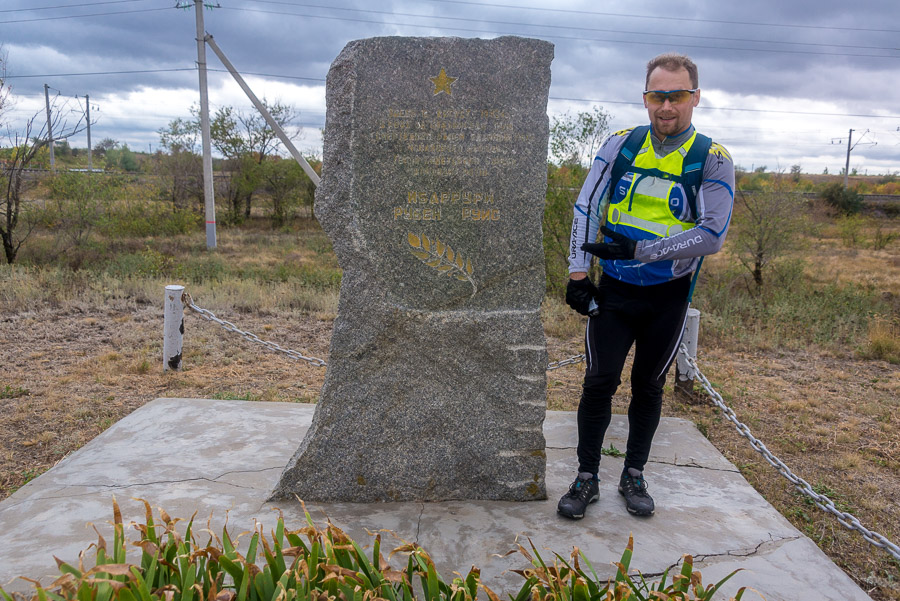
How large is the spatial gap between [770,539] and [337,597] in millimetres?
1982

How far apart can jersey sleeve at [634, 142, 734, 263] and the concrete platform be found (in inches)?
48.8

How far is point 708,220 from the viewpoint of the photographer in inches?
107

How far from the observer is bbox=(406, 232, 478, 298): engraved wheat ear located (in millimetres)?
3066

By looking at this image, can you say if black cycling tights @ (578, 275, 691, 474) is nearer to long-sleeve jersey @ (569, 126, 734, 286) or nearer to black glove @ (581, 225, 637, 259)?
long-sleeve jersey @ (569, 126, 734, 286)

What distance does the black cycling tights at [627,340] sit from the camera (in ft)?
9.57

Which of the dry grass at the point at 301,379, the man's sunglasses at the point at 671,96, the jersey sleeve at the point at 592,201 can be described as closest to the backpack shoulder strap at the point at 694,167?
the man's sunglasses at the point at 671,96

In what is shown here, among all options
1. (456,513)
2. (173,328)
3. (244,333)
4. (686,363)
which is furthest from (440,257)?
(173,328)

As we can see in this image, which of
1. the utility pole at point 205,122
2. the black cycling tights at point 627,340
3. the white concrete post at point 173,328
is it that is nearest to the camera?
the black cycling tights at point 627,340

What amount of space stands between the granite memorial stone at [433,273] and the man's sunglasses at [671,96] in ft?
1.67

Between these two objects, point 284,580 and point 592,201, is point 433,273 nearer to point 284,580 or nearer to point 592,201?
point 592,201

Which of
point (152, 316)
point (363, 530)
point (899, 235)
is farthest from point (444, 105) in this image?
point (899, 235)

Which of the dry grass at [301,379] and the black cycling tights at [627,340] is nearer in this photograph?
the black cycling tights at [627,340]

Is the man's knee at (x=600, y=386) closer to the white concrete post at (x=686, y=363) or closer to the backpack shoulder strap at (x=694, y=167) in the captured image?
the backpack shoulder strap at (x=694, y=167)

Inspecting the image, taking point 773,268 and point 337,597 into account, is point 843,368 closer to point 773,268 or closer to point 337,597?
point 773,268
